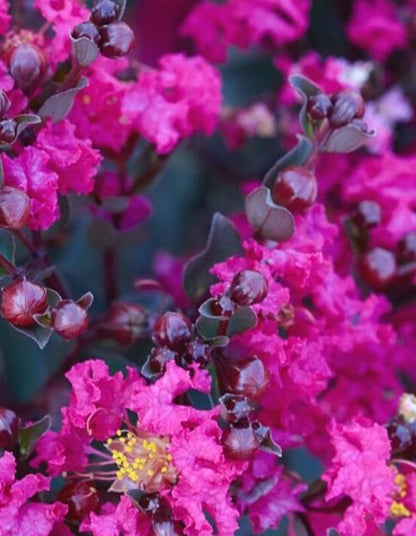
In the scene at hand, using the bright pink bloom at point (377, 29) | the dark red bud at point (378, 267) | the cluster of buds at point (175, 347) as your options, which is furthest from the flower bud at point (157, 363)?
the bright pink bloom at point (377, 29)

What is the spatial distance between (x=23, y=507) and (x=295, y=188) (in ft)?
1.24

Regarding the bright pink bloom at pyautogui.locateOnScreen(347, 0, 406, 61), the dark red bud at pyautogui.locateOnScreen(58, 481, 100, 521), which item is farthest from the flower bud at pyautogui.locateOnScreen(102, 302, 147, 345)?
the bright pink bloom at pyautogui.locateOnScreen(347, 0, 406, 61)

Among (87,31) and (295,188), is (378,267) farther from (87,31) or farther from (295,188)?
(87,31)

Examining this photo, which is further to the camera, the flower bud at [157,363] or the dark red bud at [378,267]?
the dark red bud at [378,267]

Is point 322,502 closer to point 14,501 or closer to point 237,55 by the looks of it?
point 14,501

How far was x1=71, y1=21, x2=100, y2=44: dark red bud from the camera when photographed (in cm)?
85

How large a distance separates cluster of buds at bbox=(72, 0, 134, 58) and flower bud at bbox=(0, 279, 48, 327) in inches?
8.8

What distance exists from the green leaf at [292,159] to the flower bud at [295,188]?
0.04 m

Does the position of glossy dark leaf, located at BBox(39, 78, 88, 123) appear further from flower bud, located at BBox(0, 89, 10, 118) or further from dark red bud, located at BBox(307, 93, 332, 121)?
dark red bud, located at BBox(307, 93, 332, 121)

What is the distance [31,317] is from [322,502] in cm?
35

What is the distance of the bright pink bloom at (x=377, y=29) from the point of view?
4.12 ft

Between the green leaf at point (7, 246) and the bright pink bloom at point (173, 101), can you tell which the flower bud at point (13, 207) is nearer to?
the green leaf at point (7, 246)

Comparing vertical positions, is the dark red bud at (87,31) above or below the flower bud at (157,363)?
above

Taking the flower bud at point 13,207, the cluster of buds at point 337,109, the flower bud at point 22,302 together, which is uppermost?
the cluster of buds at point 337,109
